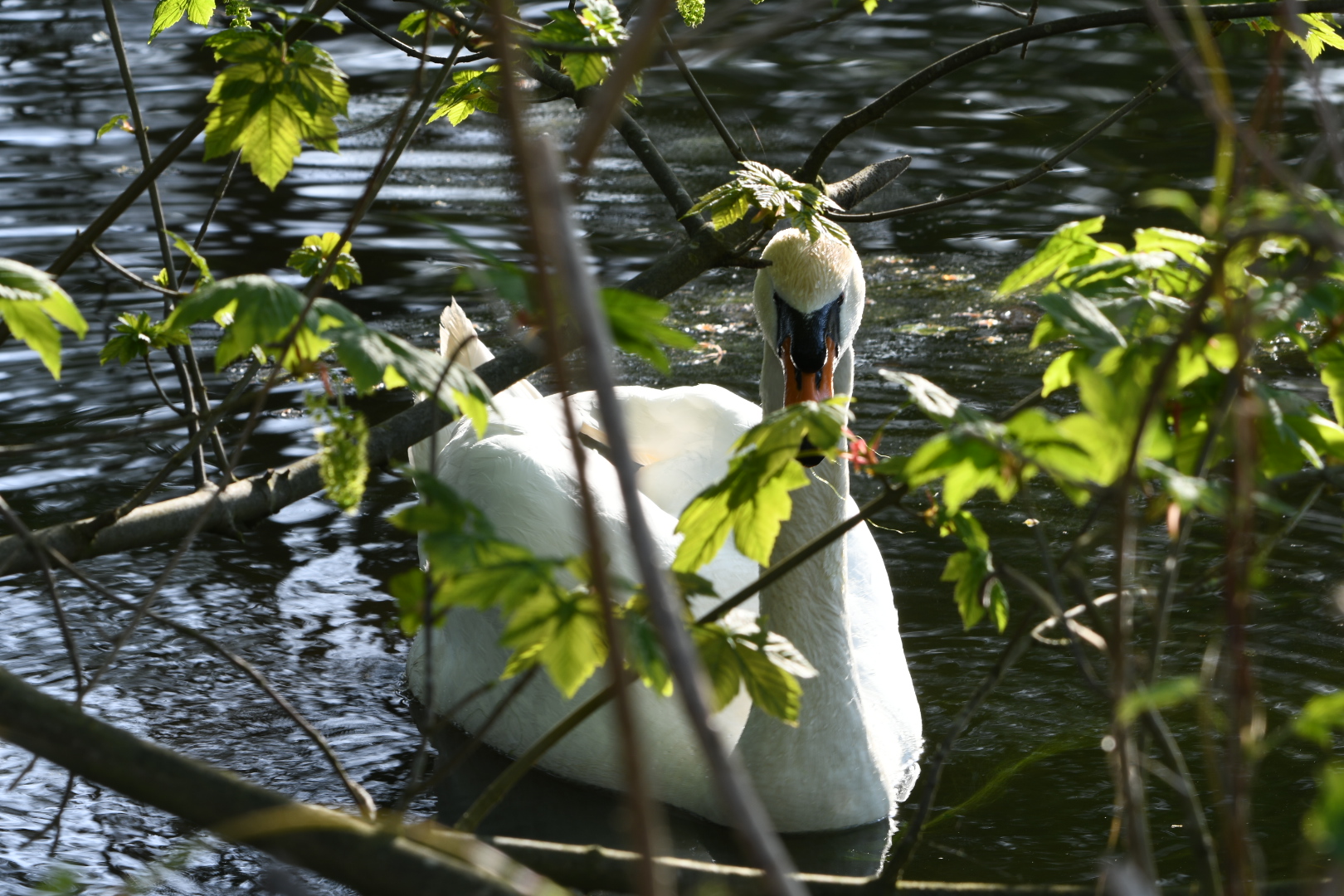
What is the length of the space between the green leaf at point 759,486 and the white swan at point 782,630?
1215 millimetres

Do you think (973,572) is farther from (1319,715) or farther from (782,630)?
(782,630)

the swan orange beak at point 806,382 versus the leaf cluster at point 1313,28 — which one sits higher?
the leaf cluster at point 1313,28

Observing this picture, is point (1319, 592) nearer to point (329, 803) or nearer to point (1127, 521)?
point (329, 803)

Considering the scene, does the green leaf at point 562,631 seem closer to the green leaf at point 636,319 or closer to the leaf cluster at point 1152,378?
the green leaf at point 636,319

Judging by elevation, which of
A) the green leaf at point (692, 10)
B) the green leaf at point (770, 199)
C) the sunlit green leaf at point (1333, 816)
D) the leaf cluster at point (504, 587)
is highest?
the green leaf at point (692, 10)

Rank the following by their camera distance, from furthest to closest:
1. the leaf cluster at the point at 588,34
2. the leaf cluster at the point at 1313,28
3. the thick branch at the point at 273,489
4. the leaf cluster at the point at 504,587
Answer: the leaf cluster at the point at 1313,28, the leaf cluster at the point at 588,34, the thick branch at the point at 273,489, the leaf cluster at the point at 504,587

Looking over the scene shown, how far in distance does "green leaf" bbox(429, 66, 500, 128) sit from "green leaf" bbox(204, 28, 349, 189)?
3.39 ft

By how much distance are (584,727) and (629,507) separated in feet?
10.6

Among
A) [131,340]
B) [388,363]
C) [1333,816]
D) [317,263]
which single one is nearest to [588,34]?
[317,263]

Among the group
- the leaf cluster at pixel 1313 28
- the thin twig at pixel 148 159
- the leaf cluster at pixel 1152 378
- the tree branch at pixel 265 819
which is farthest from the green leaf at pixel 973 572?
the leaf cluster at pixel 1313 28

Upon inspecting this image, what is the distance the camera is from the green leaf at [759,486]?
214 centimetres

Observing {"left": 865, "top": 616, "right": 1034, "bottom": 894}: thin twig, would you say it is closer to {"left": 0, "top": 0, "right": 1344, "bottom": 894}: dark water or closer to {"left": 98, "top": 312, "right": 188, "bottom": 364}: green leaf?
{"left": 0, "top": 0, "right": 1344, "bottom": 894}: dark water

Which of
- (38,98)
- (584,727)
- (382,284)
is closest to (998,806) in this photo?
(584,727)

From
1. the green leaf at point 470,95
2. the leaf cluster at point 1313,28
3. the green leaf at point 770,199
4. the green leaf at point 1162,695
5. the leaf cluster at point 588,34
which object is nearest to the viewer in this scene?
→ the green leaf at point 1162,695
